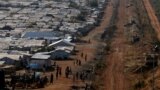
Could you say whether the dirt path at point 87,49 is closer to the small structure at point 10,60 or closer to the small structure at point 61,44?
the small structure at point 61,44

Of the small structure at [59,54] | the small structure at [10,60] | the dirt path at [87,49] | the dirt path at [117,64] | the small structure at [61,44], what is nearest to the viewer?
the dirt path at [117,64]

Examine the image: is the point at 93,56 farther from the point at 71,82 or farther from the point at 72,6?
the point at 72,6

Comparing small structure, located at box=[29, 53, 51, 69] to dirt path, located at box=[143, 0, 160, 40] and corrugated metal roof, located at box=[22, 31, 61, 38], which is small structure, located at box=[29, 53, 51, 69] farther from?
dirt path, located at box=[143, 0, 160, 40]

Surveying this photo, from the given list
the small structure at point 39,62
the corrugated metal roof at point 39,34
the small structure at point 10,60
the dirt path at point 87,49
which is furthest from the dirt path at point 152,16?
the small structure at point 10,60

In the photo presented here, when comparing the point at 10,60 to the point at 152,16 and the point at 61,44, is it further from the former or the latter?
the point at 152,16

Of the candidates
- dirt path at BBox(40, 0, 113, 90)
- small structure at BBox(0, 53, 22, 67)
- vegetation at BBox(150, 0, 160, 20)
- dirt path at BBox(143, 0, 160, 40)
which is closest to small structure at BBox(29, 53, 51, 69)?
small structure at BBox(0, 53, 22, 67)

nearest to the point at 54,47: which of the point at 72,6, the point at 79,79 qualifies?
the point at 79,79

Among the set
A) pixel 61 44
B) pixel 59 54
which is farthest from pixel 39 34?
pixel 59 54

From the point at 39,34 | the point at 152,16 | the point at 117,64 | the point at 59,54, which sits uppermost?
the point at 39,34
